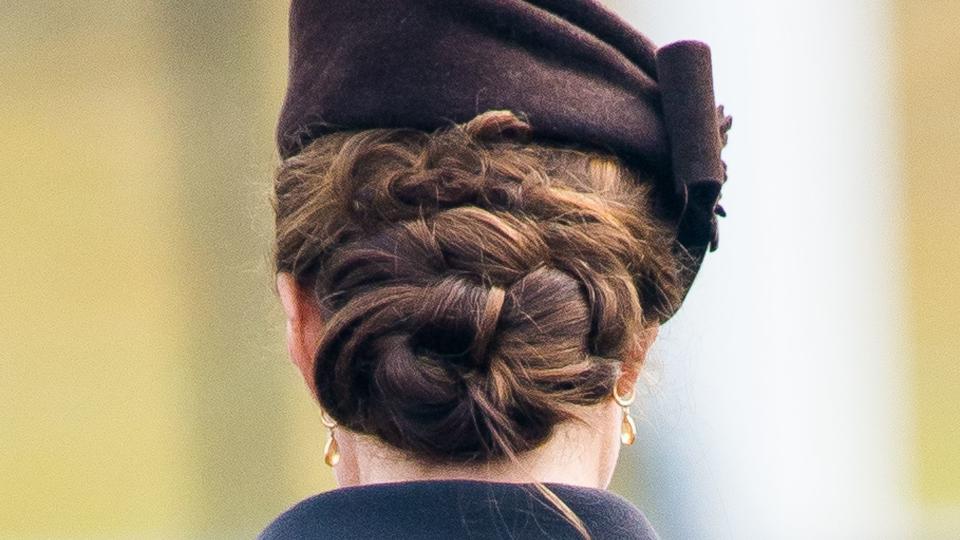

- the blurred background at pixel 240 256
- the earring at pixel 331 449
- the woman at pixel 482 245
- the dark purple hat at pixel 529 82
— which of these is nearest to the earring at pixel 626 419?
the woman at pixel 482 245

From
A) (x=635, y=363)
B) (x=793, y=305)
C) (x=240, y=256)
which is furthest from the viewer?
(x=240, y=256)

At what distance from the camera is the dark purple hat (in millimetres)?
1047

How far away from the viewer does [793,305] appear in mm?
2635

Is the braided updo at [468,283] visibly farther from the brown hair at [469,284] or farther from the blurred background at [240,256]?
the blurred background at [240,256]

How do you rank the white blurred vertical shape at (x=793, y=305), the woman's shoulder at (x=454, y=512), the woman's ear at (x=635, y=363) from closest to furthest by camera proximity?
the woman's shoulder at (x=454, y=512) < the woman's ear at (x=635, y=363) < the white blurred vertical shape at (x=793, y=305)

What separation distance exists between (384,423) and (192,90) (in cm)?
187

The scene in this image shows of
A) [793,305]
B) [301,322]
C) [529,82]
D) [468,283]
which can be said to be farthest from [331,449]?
[793,305]

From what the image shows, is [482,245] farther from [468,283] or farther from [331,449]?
[331,449]

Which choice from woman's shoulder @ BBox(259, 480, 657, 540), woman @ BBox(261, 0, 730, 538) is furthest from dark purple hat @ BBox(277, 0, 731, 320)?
woman's shoulder @ BBox(259, 480, 657, 540)

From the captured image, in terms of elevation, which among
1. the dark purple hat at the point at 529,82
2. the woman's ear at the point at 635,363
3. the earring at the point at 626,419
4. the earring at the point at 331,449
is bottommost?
the earring at the point at 331,449

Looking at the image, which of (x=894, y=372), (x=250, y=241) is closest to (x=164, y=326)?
(x=250, y=241)

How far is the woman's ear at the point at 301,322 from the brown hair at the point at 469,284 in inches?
0.8

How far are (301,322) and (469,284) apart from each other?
15 cm

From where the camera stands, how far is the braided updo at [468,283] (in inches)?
37.8
